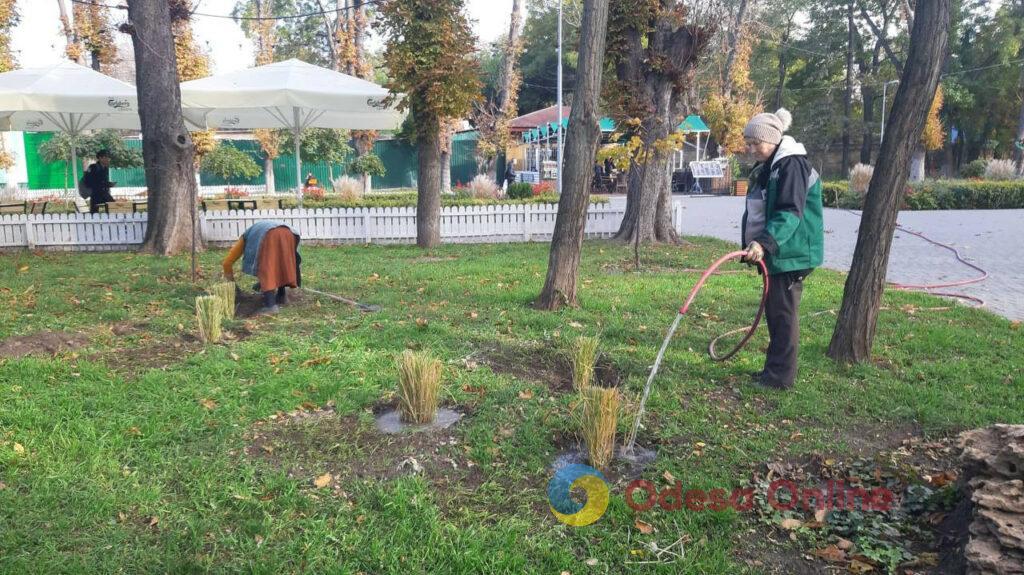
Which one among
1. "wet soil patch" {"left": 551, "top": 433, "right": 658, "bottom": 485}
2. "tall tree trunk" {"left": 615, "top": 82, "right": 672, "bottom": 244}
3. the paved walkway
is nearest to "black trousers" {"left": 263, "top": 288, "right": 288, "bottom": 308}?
"wet soil patch" {"left": 551, "top": 433, "right": 658, "bottom": 485}

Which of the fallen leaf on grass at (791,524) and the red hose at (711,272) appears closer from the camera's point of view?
the fallen leaf on grass at (791,524)

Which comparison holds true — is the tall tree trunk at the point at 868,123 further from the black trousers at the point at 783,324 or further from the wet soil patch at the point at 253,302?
the black trousers at the point at 783,324

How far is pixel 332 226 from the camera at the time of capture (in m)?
13.1

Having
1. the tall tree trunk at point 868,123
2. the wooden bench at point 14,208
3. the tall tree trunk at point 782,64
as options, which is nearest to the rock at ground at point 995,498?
the wooden bench at point 14,208

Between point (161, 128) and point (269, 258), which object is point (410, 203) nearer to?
point (161, 128)

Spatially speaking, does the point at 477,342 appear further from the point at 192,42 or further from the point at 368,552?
the point at 192,42

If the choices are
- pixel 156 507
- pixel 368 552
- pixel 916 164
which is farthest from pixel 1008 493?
pixel 916 164

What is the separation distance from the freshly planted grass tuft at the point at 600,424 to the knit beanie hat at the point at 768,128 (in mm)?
2012

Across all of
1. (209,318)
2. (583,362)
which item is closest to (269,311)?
(209,318)

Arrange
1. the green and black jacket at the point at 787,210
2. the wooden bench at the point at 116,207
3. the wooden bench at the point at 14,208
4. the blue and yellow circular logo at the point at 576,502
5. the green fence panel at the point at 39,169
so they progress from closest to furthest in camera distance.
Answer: the blue and yellow circular logo at the point at 576,502
the green and black jacket at the point at 787,210
the wooden bench at the point at 116,207
the wooden bench at the point at 14,208
the green fence panel at the point at 39,169

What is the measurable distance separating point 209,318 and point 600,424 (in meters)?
3.56

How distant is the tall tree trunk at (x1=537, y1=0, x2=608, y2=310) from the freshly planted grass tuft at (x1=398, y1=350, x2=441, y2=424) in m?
2.86

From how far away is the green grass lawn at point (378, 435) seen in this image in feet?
9.56

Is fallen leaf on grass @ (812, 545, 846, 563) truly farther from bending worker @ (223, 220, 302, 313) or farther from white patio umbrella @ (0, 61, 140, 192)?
white patio umbrella @ (0, 61, 140, 192)
